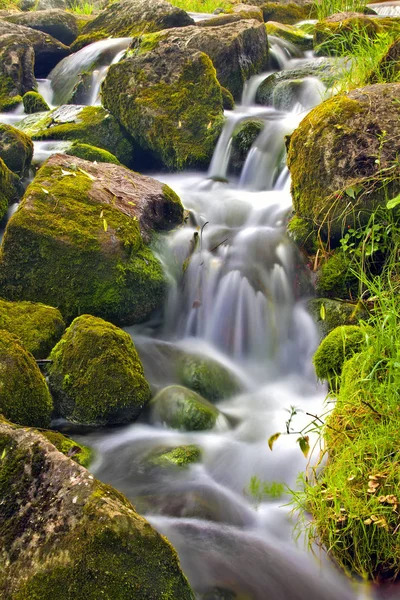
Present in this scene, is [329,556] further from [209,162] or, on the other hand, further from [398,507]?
[209,162]

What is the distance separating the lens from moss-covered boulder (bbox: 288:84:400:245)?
522 cm

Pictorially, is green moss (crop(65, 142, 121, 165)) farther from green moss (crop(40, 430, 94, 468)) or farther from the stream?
green moss (crop(40, 430, 94, 468))

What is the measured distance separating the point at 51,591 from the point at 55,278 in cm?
368

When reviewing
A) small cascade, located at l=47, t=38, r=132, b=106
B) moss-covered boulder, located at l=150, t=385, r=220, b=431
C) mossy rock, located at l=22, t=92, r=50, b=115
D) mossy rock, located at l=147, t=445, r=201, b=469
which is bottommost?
mossy rock, located at l=147, t=445, r=201, b=469

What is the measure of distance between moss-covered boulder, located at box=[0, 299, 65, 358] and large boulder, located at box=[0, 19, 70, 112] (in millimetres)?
8018

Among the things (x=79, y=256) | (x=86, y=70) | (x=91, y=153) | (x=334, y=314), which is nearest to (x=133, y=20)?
(x=86, y=70)

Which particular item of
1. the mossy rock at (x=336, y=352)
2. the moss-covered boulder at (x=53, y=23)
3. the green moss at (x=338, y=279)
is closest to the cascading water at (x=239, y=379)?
the green moss at (x=338, y=279)

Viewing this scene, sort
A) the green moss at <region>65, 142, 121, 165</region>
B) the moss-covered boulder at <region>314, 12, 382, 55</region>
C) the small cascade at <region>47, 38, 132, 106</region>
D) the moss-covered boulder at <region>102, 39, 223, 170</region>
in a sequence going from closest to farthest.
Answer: the green moss at <region>65, 142, 121, 165</region> → the moss-covered boulder at <region>102, 39, 223, 170</region> → the moss-covered boulder at <region>314, 12, 382, 55</region> → the small cascade at <region>47, 38, 132, 106</region>

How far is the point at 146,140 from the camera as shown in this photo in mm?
8898

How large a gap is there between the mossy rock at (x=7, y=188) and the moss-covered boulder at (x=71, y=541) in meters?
4.95

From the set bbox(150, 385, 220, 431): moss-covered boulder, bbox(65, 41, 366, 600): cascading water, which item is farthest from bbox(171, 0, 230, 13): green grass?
bbox(150, 385, 220, 431): moss-covered boulder

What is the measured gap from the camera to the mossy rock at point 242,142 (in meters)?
8.33

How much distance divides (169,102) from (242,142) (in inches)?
53.2

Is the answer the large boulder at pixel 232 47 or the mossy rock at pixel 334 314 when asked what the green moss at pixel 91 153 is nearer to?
the large boulder at pixel 232 47
